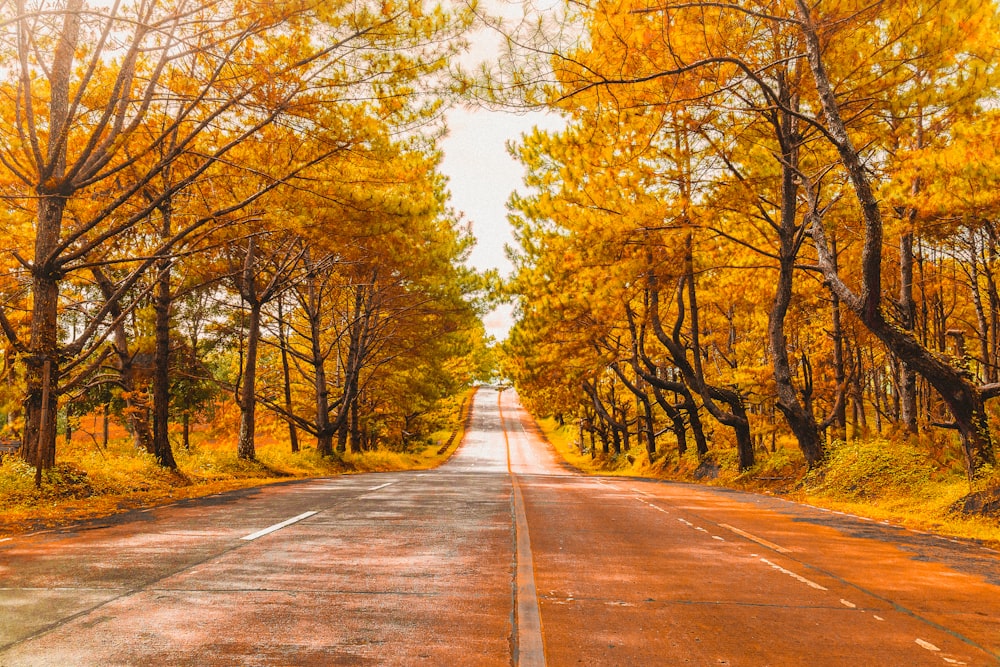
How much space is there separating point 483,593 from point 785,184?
1543 cm

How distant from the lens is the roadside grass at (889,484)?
35.2ft

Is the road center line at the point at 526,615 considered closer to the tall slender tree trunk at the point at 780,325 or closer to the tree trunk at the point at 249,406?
the tall slender tree trunk at the point at 780,325

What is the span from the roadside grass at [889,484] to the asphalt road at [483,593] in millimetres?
1570

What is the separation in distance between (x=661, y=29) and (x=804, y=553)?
23.5ft

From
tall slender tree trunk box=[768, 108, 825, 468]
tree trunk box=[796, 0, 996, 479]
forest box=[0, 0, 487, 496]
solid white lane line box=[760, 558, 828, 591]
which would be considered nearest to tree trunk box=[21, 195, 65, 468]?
forest box=[0, 0, 487, 496]

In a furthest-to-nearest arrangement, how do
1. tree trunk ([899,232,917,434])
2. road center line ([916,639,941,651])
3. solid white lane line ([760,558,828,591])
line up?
tree trunk ([899,232,917,434]) → solid white lane line ([760,558,828,591]) → road center line ([916,639,941,651])

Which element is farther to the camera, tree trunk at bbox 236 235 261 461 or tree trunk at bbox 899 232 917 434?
tree trunk at bbox 236 235 261 461

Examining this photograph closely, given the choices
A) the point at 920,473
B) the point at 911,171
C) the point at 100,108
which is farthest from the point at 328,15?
the point at 920,473

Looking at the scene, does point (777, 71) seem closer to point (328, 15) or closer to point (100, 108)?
point (328, 15)

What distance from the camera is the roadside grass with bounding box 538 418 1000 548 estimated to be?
35.2 ft

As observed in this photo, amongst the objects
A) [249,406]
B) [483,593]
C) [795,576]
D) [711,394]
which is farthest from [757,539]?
[249,406]

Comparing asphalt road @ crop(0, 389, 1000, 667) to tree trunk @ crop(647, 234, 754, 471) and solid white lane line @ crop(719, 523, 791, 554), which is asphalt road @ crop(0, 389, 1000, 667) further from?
tree trunk @ crop(647, 234, 754, 471)

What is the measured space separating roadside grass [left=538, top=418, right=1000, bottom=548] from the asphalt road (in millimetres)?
1570

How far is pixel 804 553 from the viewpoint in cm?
784
